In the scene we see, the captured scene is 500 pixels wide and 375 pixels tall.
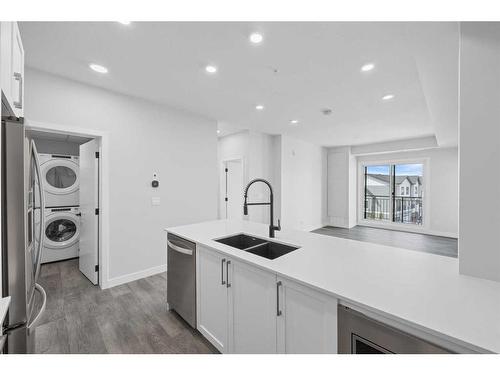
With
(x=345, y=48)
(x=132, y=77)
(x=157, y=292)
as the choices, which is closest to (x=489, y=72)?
(x=345, y=48)

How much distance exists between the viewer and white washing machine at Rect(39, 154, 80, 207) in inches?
133

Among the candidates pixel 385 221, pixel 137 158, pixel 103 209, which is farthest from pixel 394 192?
pixel 103 209

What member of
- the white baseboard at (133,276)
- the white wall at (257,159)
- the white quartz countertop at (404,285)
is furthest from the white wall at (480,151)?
the white wall at (257,159)

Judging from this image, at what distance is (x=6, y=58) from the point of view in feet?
3.44

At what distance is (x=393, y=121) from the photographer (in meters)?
4.03

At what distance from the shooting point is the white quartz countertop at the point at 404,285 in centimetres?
69

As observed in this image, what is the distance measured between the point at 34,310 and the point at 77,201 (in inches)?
126

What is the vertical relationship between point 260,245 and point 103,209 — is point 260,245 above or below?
below

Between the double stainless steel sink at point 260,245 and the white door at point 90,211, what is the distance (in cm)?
196

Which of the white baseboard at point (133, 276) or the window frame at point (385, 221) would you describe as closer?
the white baseboard at point (133, 276)

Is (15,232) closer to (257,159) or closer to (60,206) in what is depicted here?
(60,206)

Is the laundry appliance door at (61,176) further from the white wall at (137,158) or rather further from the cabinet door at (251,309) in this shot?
the cabinet door at (251,309)

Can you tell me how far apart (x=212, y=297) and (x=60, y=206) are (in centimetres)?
355

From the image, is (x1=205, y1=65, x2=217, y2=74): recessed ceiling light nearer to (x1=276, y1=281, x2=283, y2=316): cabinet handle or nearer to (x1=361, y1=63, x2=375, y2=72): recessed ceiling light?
(x1=361, y1=63, x2=375, y2=72): recessed ceiling light
